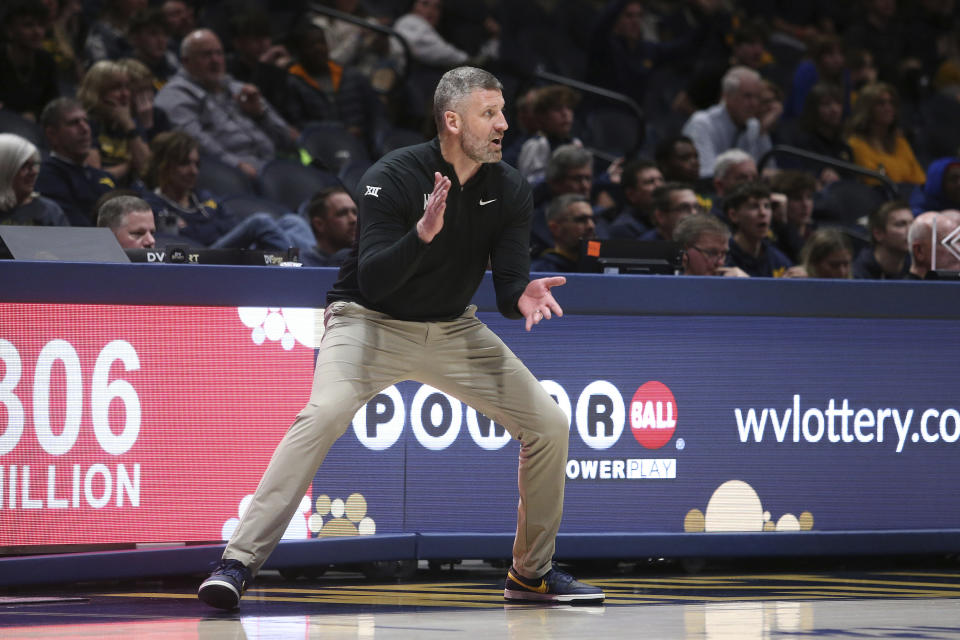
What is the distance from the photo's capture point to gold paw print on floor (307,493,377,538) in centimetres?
570

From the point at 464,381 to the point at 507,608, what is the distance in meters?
0.82

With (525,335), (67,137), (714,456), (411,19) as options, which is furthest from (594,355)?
(411,19)

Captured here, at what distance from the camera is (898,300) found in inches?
250

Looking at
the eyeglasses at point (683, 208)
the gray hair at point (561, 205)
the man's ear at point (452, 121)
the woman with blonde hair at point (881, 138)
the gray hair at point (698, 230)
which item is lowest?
Answer: the man's ear at point (452, 121)

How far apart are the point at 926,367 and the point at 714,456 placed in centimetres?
111

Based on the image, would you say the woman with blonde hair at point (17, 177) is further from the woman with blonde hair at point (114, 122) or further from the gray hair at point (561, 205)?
the gray hair at point (561, 205)

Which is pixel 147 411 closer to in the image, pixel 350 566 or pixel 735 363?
pixel 350 566

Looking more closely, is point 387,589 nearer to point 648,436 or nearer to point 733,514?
point 648,436

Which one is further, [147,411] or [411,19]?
[411,19]

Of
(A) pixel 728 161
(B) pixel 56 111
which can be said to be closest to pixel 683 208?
(A) pixel 728 161

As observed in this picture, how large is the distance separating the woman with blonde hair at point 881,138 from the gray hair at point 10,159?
7392 mm

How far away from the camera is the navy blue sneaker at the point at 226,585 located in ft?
15.0

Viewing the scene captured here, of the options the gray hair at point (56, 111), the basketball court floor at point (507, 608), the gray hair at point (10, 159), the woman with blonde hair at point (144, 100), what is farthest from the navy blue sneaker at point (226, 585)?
the woman with blonde hair at point (144, 100)

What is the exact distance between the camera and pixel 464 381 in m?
5.02
